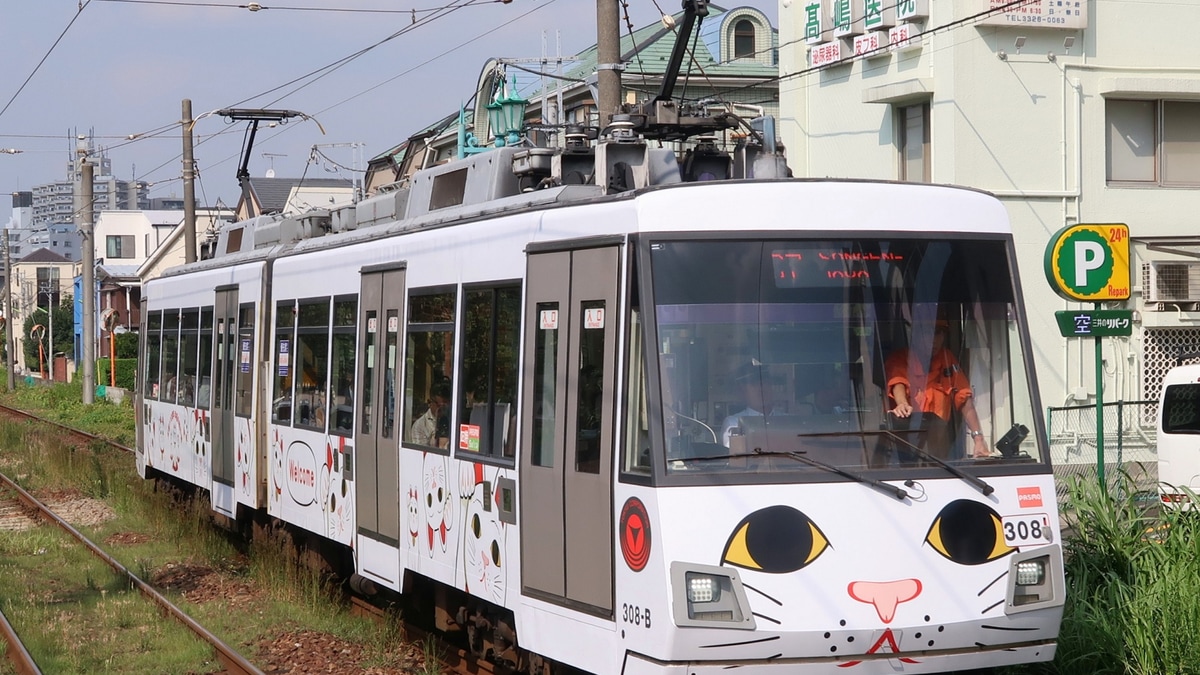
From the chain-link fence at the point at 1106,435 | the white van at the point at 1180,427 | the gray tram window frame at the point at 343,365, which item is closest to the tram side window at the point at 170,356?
the gray tram window frame at the point at 343,365

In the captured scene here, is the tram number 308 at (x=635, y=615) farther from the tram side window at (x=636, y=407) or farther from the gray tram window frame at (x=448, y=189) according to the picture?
the gray tram window frame at (x=448, y=189)

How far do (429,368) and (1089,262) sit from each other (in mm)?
5254

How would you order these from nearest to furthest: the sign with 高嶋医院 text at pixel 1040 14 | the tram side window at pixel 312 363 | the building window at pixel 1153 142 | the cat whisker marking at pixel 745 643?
the cat whisker marking at pixel 745 643
the tram side window at pixel 312 363
the sign with 高嶋医院 text at pixel 1040 14
the building window at pixel 1153 142

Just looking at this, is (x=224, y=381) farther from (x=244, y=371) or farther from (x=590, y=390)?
(x=590, y=390)

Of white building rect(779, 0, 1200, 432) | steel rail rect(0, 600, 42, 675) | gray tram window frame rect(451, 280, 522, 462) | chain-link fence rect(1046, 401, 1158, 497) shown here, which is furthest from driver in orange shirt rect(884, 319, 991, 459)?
white building rect(779, 0, 1200, 432)

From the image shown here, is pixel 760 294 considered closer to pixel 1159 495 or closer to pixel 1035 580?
pixel 1035 580

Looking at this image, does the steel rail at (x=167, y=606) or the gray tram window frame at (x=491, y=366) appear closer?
the gray tram window frame at (x=491, y=366)

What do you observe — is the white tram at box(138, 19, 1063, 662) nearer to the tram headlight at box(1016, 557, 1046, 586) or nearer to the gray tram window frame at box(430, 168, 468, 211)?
the tram headlight at box(1016, 557, 1046, 586)

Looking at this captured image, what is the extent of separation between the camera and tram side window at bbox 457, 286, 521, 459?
825 cm

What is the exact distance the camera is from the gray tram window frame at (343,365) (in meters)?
10.9

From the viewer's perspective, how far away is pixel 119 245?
108 metres

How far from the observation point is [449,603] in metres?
9.58

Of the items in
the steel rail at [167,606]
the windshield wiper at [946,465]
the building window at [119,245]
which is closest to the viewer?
the windshield wiper at [946,465]

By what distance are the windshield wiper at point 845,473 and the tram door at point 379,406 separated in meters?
3.76
